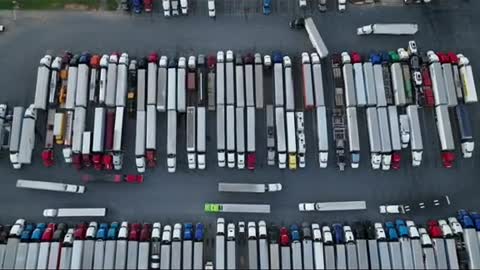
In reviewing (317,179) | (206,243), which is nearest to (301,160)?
(317,179)

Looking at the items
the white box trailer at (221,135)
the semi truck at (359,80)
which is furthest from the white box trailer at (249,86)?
the semi truck at (359,80)

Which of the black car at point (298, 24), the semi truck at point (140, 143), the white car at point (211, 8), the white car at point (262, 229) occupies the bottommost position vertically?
the white car at point (262, 229)

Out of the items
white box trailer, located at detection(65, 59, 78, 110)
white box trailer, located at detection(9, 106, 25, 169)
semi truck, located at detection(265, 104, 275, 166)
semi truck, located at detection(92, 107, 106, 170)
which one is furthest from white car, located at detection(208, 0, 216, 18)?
white box trailer, located at detection(9, 106, 25, 169)

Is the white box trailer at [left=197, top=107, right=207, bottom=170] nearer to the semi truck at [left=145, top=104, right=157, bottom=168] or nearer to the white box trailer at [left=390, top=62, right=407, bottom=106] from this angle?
the semi truck at [left=145, top=104, right=157, bottom=168]

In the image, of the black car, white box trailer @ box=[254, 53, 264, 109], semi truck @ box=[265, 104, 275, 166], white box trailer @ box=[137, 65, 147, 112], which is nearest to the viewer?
semi truck @ box=[265, 104, 275, 166]

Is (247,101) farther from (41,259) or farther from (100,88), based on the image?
(41,259)

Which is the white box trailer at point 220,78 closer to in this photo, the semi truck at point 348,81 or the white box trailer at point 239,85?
the white box trailer at point 239,85
